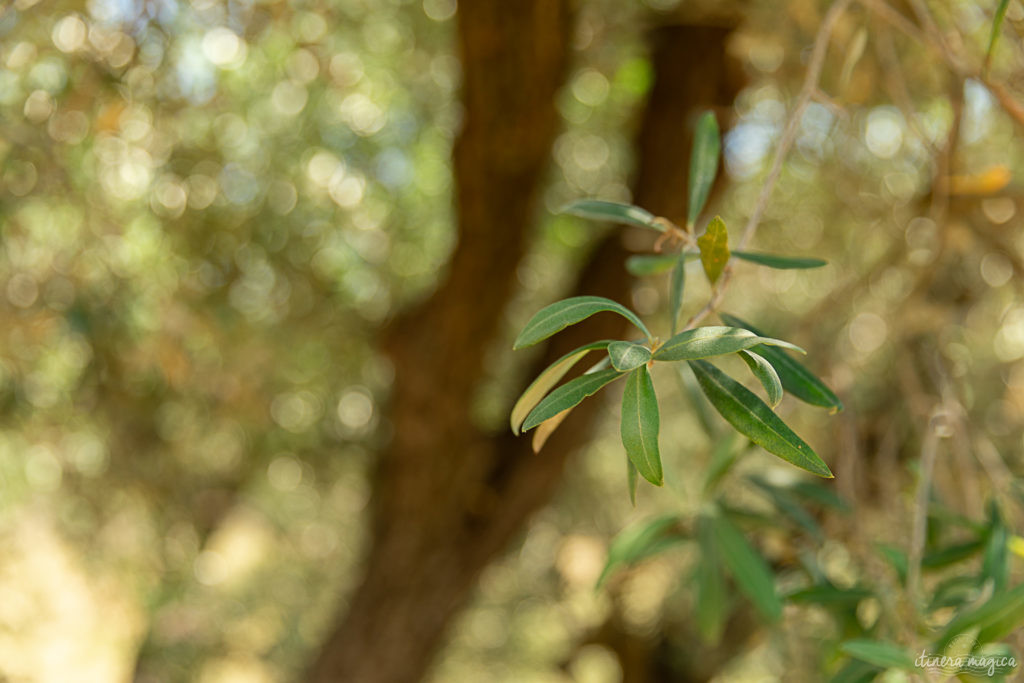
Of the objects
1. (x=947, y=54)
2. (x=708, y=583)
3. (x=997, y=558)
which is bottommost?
(x=708, y=583)

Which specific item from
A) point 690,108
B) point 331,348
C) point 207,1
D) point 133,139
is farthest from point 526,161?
point 331,348

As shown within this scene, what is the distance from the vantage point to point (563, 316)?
798 millimetres

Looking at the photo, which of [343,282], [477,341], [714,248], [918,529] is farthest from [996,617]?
[343,282]

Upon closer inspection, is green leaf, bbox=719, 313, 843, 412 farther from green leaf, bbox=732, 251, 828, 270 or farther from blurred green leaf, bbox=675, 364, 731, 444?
blurred green leaf, bbox=675, 364, 731, 444

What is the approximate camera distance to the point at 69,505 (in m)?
4.05

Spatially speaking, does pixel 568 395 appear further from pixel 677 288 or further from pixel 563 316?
pixel 677 288

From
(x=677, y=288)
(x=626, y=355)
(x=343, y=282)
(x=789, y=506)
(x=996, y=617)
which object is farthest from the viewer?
(x=343, y=282)

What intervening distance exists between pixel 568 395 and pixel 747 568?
871mm

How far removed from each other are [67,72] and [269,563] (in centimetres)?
512

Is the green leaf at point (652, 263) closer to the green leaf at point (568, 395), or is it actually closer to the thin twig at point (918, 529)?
the green leaf at point (568, 395)

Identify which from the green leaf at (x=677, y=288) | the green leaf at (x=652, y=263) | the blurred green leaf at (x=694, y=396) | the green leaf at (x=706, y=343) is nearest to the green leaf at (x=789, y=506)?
the blurred green leaf at (x=694, y=396)

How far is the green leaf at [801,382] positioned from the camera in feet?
3.04

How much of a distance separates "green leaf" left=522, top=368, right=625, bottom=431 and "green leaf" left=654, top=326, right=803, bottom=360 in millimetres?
56

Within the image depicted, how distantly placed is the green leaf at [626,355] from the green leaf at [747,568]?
0.85 meters
